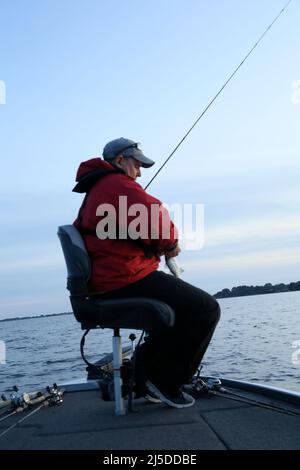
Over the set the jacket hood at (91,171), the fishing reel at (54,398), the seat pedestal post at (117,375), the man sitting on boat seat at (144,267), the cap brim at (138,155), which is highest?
the cap brim at (138,155)

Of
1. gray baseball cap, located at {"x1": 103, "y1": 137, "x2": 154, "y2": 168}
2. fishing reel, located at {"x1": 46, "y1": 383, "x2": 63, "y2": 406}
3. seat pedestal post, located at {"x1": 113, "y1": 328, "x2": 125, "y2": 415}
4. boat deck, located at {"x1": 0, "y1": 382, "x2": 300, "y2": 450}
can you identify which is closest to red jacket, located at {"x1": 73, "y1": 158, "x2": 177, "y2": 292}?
gray baseball cap, located at {"x1": 103, "y1": 137, "x2": 154, "y2": 168}

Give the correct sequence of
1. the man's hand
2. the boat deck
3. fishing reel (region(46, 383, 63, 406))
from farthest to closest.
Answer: fishing reel (region(46, 383, 63, 406)) < the man's hand < the boat deck

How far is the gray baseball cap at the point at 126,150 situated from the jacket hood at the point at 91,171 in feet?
0.62

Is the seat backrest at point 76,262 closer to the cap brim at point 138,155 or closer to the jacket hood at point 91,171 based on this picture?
the jacket hood at point 91,171

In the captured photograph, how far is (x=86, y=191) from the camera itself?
3.64 meters

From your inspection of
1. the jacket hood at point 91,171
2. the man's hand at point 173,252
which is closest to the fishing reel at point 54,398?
the man's hand at point 173,252

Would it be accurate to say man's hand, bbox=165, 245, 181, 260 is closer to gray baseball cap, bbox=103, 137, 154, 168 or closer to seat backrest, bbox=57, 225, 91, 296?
seat backrest, bbox=57, 225, 91, 296

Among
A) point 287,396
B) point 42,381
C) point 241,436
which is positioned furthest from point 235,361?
point 241,436

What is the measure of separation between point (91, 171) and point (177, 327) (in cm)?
122

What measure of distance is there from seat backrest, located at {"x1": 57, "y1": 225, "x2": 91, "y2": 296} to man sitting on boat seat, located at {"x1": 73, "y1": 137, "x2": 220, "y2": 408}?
0.17ft

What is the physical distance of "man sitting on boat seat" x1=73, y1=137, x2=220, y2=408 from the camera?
132 inches

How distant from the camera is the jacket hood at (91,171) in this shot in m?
3.50
